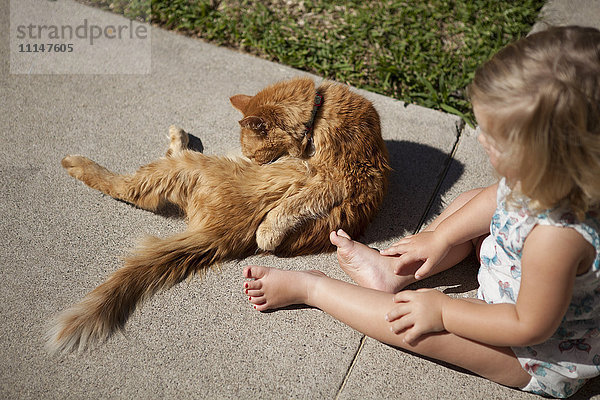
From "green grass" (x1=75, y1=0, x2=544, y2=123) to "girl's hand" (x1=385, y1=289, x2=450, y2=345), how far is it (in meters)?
1.91

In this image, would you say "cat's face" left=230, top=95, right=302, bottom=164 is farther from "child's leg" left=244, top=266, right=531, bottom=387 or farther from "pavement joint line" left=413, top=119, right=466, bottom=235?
"pavement joint line" left=413, top=119, right=466, bottom=235

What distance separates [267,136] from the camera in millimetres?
2684

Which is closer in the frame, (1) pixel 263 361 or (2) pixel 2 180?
(1) pixel 263 361

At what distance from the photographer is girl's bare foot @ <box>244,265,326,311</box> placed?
238cm

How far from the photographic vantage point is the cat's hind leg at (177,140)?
10.2 feet

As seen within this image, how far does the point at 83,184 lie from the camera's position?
2936 millimetres

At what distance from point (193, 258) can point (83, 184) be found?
0.94 meters

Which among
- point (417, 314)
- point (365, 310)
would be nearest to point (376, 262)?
point (365, 310)

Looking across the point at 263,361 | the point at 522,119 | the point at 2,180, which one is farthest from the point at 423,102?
the point at 2,180

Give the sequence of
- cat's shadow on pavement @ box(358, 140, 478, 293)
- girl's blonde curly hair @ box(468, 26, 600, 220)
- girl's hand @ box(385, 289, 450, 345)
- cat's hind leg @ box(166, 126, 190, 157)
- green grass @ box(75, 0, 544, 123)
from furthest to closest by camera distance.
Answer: green grass @ box(75, 0, 544, 123) < cat's hind leg @ box(166, 126, 190, 157) < cat's shadow on pavement @ box(358, 140, 478, 293) < girl's hand @ box(385, 289, 450, 345) < girl's blonde curly hair @ box(468, 26, 600, 220)

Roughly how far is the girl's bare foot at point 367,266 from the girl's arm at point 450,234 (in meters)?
0.06

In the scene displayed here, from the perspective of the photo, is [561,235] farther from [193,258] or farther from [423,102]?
[423,102]

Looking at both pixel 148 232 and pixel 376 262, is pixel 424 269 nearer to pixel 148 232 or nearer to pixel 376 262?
pixel 376 262

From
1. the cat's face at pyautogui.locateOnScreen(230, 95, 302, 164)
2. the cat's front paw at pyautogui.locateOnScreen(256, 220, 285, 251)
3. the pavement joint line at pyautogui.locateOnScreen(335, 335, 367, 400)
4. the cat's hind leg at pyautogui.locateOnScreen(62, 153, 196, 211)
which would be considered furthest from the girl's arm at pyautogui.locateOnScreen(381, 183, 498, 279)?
the cat's hind leg at pyautogui.locateOnScreen(62, 153, 196, 211)
